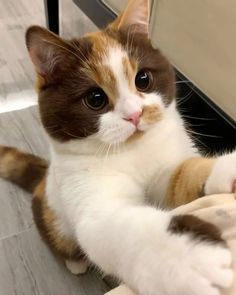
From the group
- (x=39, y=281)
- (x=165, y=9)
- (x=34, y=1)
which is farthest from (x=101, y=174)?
(x=34, y=1)

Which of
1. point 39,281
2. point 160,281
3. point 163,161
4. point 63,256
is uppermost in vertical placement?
point 160,281

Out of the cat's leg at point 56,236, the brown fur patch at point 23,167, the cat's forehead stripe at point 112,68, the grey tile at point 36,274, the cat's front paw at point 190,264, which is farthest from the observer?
the brown fur patch at point 23,167

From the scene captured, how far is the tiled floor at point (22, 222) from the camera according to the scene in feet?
3.79

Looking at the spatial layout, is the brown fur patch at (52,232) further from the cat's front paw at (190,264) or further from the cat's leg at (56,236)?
the cat's front paw at (190,264)

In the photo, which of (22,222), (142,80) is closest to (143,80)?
(142,80)

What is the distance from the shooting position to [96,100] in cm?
80

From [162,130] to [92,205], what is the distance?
10.6 inches

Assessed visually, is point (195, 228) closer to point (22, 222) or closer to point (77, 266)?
point (77, 266)

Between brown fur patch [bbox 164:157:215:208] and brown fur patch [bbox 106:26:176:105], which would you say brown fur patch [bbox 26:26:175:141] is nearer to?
brown fur patch [bbox 106:26:176:105]

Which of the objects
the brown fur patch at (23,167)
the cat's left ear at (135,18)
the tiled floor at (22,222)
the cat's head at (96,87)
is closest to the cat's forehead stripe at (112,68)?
the cat's head at (96,87)

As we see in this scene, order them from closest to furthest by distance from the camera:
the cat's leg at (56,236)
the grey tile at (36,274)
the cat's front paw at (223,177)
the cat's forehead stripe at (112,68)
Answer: the cat's front paw at (223,177) → the cat's forehead stripe at (112,68) → the cat's leg at (56,236) → the grey tile at (36,274)

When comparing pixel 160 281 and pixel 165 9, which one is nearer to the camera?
Answer: pixel 160 281

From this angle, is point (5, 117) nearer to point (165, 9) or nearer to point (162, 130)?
point (165, 9)

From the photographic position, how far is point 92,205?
0.73 metres
